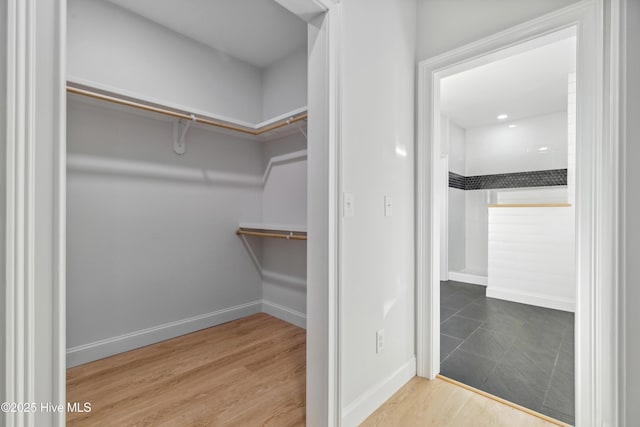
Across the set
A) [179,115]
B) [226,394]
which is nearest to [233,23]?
[179,115]

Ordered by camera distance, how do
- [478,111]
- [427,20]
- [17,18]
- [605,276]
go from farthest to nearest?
[478,111], [427,20], [605,276], [17,18]

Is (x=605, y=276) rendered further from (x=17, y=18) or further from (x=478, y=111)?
Answer: (x=478, y=111)

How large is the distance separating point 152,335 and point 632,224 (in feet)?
9.86

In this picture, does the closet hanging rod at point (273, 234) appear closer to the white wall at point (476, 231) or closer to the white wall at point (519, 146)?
the white wall at point (476, 231)

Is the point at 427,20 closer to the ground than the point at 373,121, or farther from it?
farther from it

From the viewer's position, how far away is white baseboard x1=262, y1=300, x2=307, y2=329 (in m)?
2.67

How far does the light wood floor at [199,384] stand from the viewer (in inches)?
59.7

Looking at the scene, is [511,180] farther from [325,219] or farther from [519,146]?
[325,219]

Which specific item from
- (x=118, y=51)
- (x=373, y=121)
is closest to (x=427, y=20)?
(x=373, y=121)

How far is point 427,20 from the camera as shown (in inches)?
75.4

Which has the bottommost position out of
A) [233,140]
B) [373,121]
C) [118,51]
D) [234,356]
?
[234,356]

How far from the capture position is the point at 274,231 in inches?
104

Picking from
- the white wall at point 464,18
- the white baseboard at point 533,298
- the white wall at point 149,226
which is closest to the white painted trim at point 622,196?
the white wall at point 464,18

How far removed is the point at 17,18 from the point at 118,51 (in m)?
1.92
